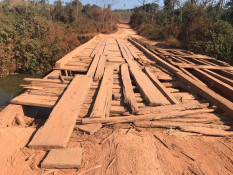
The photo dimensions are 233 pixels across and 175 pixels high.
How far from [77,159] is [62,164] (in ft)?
0.50

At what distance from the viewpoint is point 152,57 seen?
278 inches

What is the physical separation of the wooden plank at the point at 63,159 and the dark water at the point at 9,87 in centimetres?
452

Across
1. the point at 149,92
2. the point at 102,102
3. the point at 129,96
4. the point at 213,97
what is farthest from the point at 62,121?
the point at 213,97

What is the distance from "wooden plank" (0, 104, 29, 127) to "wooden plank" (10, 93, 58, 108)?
9 centimetres

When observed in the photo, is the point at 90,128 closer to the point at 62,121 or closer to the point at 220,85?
the point at 62,121

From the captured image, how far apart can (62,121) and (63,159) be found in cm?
64

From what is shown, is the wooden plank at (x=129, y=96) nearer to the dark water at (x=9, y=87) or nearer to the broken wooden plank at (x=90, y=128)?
the broken wooden plank at (x=90, y=128)

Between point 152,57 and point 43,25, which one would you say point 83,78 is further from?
point 43,25

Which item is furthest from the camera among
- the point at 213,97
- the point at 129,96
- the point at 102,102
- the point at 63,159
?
the point at 213,97

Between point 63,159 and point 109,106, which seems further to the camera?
point 109,106

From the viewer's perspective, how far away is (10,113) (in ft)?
8.91

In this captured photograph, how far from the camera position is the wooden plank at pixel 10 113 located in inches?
99.7

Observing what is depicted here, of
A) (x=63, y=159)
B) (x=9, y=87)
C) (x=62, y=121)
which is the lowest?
(x=9, y=87)

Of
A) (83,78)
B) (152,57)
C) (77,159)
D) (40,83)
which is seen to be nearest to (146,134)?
(77,159)
